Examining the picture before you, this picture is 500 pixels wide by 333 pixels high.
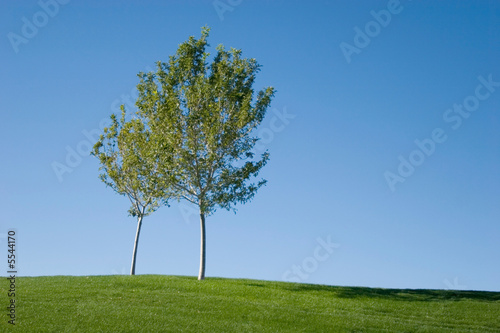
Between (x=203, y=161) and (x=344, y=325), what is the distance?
16.7 meters

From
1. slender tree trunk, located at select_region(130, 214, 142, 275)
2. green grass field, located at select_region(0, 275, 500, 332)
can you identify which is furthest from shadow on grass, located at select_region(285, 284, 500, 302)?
slender tree trunk, located at select_region(130, 214, 142, 275)

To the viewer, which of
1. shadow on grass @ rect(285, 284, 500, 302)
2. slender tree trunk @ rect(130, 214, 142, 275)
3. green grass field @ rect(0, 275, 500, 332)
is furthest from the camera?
slender tree trunk @ rect(130, 214, 142, 275)

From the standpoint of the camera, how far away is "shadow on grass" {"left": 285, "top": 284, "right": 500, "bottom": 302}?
3056cm

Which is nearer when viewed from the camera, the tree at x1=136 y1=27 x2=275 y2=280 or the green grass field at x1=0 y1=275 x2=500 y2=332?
the green grass field at x1=0 y1=275 x2=500 y2=332

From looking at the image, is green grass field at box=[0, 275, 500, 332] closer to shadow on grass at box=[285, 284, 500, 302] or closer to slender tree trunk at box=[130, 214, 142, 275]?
shadow on grass at box=[285, 284, 500, 302]

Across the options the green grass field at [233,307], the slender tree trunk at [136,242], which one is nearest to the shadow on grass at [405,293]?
the green grass field at [233,307]

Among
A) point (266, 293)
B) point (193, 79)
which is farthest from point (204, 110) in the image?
point (266, 293)

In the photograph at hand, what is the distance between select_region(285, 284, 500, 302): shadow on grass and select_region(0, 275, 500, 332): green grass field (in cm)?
7

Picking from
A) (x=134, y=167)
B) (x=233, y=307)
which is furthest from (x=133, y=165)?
(x=233, y=307)

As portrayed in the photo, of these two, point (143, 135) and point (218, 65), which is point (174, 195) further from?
point (218, 65)

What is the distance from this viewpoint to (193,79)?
117 feet

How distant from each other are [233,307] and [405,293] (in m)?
14.0

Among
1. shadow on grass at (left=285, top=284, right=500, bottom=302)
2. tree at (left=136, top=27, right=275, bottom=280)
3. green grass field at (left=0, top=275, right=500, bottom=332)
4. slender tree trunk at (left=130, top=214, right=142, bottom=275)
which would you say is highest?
tree at (left=136, top=27, right=275, bottom=280)

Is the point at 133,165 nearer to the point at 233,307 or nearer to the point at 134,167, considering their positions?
the point at 134,167
